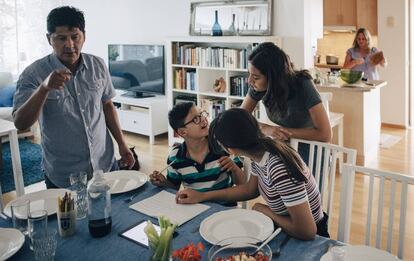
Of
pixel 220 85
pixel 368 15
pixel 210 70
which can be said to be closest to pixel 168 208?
pixel 220 85

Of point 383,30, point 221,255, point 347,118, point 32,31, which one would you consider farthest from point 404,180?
point 32,31

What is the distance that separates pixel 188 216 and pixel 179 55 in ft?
12.7

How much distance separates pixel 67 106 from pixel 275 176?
1.05 meters

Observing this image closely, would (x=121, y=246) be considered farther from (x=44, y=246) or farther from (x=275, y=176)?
(x=275, y=176)

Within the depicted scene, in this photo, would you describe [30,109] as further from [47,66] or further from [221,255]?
[221,255]

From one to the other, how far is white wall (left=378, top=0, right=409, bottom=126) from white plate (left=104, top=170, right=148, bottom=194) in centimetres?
487

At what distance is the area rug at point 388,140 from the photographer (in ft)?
17.1

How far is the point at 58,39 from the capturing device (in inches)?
77.6

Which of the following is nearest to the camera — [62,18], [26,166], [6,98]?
[62,18]

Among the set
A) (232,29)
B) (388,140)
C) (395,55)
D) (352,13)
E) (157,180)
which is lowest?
(388,140)

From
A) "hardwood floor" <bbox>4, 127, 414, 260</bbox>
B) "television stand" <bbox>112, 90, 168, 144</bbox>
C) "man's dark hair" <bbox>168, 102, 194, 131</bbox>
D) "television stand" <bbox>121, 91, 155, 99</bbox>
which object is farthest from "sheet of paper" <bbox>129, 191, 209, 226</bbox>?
"television stand" <bbox>121, 91, 155, 99</bbox>

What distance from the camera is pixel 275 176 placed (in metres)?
1.53

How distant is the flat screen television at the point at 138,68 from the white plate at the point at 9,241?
4.23 m

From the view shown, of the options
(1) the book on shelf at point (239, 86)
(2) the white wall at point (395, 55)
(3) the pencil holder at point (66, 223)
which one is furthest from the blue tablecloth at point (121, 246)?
(2) the white wall at point (395, 55)
